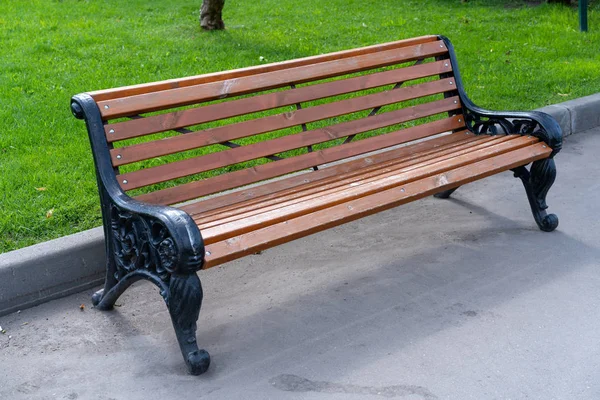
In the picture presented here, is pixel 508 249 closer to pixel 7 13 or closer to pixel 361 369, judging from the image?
pixel 361 369

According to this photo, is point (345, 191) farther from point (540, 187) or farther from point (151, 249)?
point (540, 187)

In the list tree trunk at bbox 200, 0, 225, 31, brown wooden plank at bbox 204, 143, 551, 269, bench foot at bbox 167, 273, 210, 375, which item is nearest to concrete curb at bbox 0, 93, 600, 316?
bench foot at bbox 167, 273, 210, 375

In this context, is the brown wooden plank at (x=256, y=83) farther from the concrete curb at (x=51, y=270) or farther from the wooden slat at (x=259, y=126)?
the concrete curb at (x=51, y=270)

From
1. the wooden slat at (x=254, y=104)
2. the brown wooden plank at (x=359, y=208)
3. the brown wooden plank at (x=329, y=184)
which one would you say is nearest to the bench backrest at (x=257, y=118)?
the wooden slat at (x=254, y=104)

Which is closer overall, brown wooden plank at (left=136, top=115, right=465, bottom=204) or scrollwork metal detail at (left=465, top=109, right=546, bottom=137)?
brown wooden plank at (left=136, top=115, right=465, bottom=204)

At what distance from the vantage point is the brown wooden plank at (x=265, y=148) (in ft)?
13.1

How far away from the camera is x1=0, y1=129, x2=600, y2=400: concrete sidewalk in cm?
349

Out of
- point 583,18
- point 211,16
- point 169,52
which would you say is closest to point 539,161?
point 169,52

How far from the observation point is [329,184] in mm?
4332

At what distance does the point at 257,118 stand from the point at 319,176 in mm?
451

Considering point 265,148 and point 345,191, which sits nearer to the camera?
point 345,191

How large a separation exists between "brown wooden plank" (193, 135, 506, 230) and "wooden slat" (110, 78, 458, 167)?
29 centimetres

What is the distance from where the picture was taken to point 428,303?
4.13 metres

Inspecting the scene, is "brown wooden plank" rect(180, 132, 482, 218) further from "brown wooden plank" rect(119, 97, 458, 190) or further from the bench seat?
"brown wooden plank" rect(119, 97, 458, 190)
